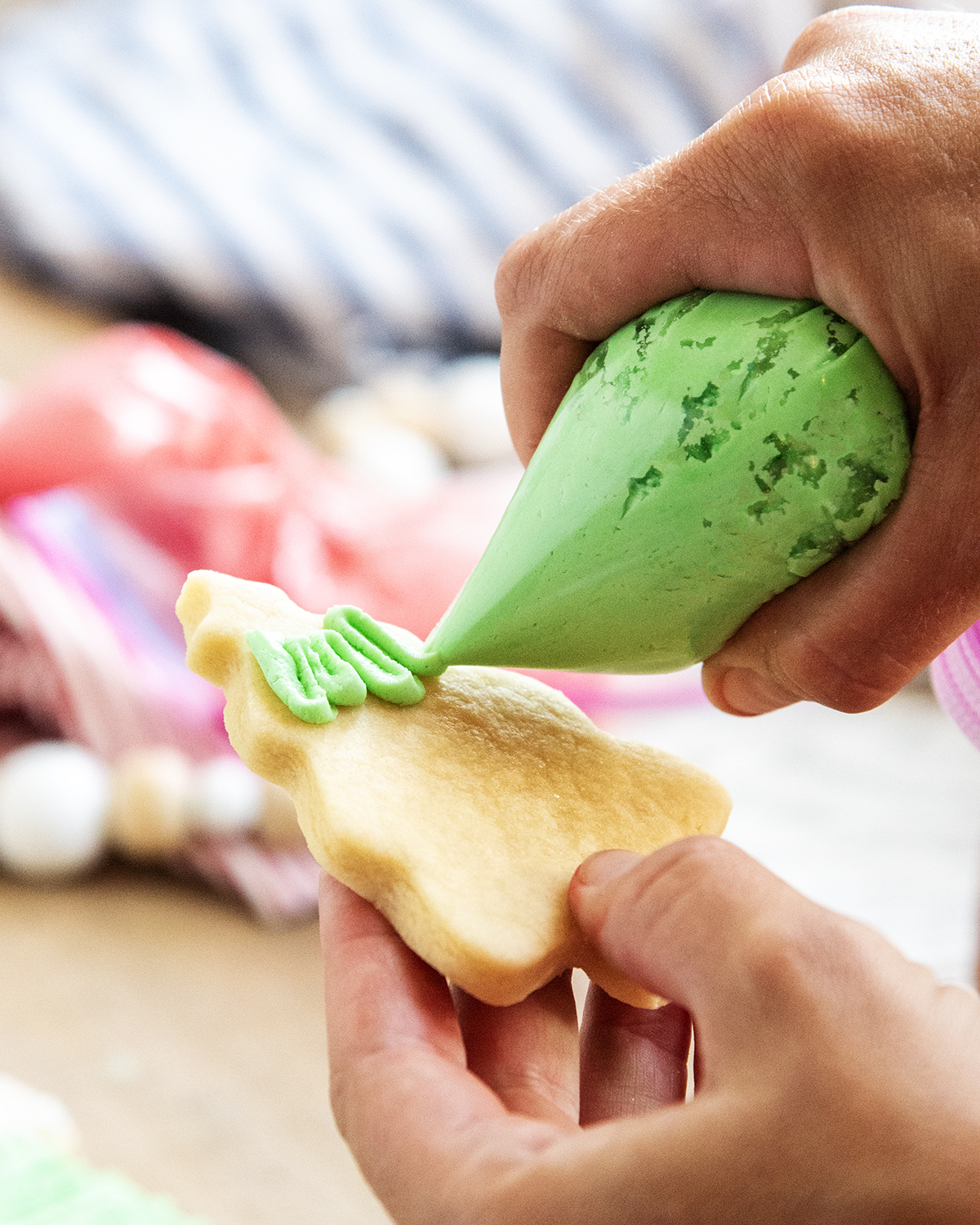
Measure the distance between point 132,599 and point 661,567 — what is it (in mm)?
784

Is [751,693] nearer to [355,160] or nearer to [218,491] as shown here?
[218,491]

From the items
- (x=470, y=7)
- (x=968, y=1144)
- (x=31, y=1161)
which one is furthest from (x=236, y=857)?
(x=470, y=7)

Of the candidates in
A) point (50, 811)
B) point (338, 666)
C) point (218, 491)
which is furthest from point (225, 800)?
point (338, 666)

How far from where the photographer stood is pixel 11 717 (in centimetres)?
108

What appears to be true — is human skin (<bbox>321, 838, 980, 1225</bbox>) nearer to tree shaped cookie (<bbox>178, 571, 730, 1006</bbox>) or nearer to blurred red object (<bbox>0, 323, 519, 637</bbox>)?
tree shaped cookie (<bbox>178, 571, 730, 1006</bbox>)

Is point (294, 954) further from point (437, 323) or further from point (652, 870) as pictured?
point (437, 323)

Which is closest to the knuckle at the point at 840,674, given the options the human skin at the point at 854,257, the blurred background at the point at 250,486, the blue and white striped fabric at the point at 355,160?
the human skin at the point at 854,257

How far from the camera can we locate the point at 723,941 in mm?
388

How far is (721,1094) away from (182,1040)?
2.03 feet

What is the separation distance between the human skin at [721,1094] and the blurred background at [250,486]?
28 cm

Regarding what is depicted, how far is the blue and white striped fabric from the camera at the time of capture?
179 cm

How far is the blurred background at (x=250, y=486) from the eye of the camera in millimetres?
886

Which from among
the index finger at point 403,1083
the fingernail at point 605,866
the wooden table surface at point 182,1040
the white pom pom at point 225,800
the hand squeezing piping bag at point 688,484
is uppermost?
the hand squeezing piping bag at point 688,484

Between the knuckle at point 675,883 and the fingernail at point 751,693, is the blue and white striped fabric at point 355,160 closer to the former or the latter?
the fingernail at point 751,693
